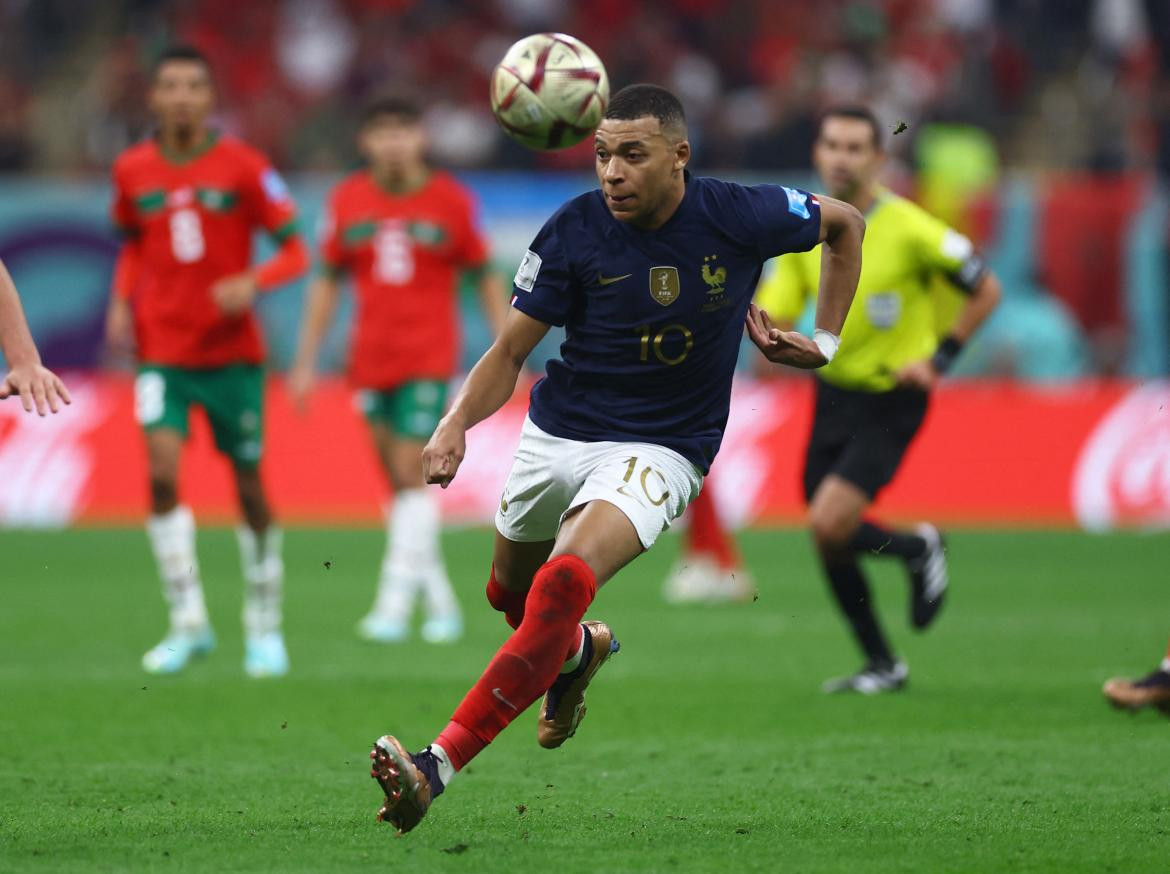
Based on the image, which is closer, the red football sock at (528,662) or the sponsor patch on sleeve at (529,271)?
the red football sock at (528,662)

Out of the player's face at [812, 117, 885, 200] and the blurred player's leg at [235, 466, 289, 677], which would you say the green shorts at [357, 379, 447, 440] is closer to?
the blurred player's leg at [235, 466, 289, 677]

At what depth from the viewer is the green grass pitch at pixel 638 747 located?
540 cm

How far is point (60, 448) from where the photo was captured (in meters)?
17.1

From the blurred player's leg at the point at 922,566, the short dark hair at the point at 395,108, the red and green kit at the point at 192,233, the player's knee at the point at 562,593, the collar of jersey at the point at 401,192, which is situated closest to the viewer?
the player's knee at the point at 562,593

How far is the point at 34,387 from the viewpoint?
19.4ft

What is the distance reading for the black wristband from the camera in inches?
351

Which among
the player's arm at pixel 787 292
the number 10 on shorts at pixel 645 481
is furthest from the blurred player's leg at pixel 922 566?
the number 10 on shorts at pixel 645 481

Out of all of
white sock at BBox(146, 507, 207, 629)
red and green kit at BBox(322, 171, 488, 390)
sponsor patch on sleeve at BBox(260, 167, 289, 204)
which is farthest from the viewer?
red and green kit at BBox(322, 171, 488, 390)

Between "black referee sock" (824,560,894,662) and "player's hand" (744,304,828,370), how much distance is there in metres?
3.00

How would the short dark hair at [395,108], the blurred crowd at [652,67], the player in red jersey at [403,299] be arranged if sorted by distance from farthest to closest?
the blurred crowd at [652,67] < the player in red jersey at [403,299] < the short dark hair at [395,108]

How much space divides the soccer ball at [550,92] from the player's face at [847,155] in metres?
2.89

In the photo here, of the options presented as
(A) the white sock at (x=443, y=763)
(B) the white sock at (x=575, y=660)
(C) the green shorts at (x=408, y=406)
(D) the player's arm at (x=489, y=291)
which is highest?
(A) the white sock at (x=443, y=763)

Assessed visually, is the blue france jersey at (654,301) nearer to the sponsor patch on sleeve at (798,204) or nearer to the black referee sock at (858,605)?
the sponsor patch on sleeve at (798,204)

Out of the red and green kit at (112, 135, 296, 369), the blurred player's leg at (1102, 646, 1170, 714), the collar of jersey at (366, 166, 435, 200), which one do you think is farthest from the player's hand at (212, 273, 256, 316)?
the blurred player's leg at (1102, 646, 1170, 714)
